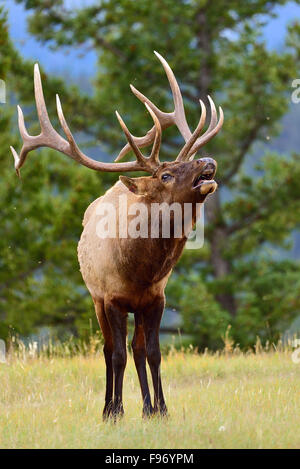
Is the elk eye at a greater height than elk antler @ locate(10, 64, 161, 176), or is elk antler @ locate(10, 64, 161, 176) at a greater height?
elk antler @ locate(10, 64, 161, 176)

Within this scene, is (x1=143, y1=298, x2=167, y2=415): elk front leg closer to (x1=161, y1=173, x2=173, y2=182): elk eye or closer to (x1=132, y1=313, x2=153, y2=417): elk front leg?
(x1=132, y1=313, x2=153, y2=417): elk front leg

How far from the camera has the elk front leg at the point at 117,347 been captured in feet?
16.5

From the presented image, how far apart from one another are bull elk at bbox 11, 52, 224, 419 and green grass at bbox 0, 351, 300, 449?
365 mm

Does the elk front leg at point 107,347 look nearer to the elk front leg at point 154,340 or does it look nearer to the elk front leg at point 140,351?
the elk front leg at point 140,351

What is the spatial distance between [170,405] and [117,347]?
713 millimetres

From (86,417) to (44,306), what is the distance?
25.1 ft

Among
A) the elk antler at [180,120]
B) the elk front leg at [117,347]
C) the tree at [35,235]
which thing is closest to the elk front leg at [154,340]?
the elk front leg at [117,347]

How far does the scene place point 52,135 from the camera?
5387mm

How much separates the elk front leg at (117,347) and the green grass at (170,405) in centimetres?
15

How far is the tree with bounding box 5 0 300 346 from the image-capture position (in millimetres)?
14375

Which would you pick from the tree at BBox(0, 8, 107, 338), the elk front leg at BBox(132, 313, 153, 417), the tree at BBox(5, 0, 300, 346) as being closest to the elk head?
the elk front leg at BBox(132, 313, 153, 417)

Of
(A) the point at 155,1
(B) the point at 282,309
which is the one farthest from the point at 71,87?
(B) the point at 282,309

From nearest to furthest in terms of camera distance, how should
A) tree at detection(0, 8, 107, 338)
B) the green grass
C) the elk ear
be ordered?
the green grass
the elk ear
tree at detection(0, 8, 107, 338)
